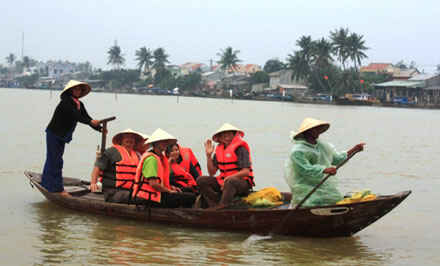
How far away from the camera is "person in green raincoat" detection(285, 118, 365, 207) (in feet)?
20.0

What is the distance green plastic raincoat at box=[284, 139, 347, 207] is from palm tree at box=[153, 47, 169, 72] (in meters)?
85.6

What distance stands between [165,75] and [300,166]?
86.1 meters

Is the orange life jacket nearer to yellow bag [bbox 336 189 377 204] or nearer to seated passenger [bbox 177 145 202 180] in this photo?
seated passenger [bbox 177 145 202 180]

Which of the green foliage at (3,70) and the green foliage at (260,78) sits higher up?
the green foliage at (3,70)

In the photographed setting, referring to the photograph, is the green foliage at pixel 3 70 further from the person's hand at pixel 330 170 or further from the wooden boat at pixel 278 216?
the person's hand at pixel 330 170

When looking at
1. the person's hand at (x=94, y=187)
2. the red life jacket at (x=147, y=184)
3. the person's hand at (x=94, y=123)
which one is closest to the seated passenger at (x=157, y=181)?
the red life jacket at (x=147, y=184)

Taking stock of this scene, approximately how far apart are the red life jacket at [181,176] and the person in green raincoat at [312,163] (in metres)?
1.39

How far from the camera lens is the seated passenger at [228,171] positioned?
6.67 m

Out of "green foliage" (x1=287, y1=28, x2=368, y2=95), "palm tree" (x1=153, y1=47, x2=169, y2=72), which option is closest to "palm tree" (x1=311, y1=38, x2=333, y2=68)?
"green foliage" (x1=287, y1=28, x2=368, y2=95)

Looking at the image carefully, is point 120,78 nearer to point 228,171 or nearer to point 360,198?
point 228,171

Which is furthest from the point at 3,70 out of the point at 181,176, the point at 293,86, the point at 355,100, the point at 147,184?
the point at 147,184

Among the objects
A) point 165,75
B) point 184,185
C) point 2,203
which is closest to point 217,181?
point 184,185

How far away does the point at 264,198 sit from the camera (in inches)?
273

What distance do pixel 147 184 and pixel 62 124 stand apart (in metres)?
1.45
